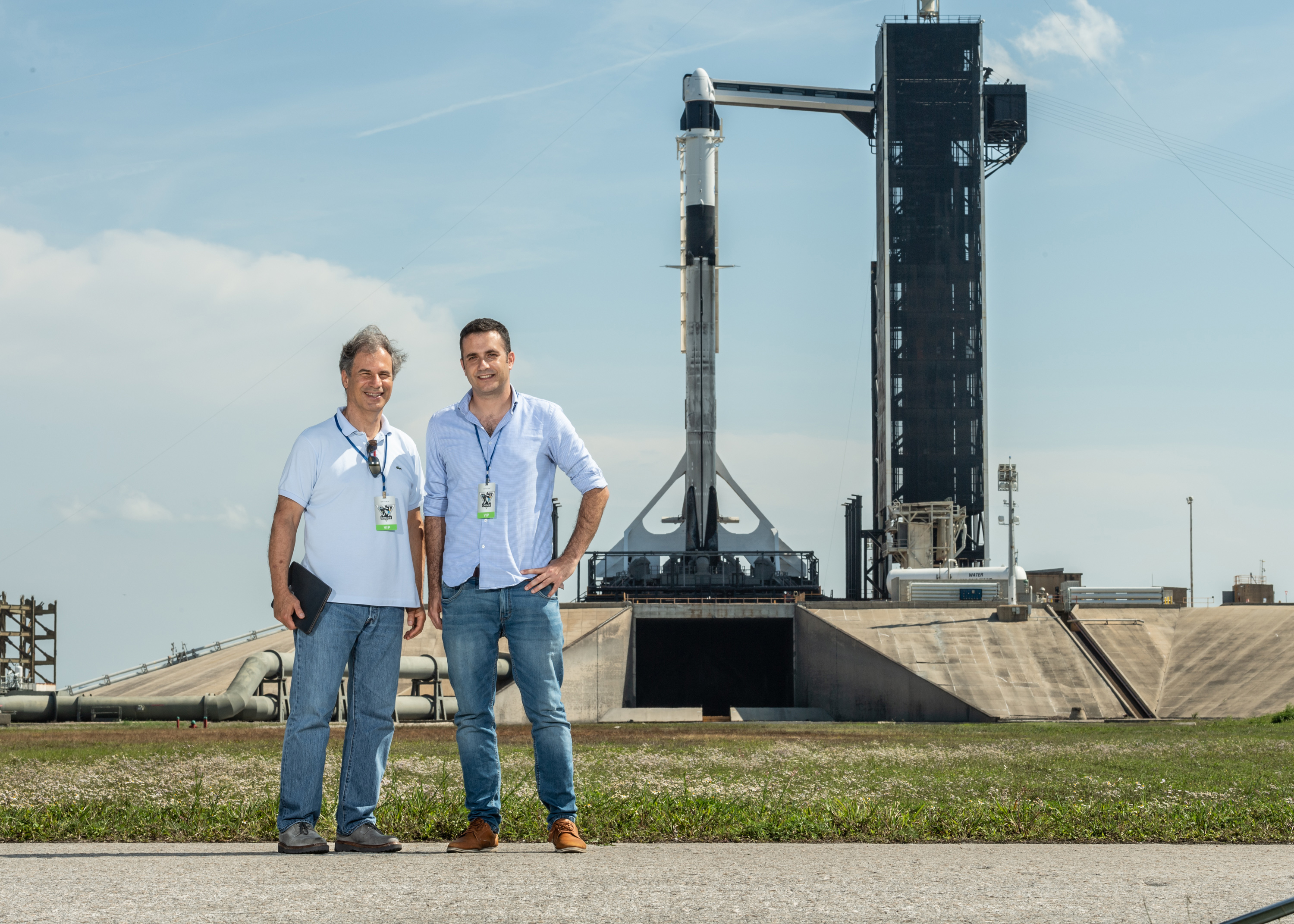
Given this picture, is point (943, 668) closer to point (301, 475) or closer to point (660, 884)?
point (301, 475)

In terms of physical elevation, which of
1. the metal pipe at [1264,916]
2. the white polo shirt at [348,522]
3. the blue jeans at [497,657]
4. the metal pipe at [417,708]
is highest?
the white polo shirt at [348,522]

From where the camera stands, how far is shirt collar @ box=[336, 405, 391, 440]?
6.82 metres

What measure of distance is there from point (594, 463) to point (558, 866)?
227 cm

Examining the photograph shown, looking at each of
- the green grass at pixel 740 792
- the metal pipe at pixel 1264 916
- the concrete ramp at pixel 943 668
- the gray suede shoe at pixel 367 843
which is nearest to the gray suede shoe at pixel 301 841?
the gray suede shoe at pixel 367 843

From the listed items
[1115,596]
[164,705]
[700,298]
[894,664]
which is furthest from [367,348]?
[700,298]

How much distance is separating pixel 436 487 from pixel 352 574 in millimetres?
591

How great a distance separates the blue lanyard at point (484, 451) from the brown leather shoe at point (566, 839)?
1.70 meters

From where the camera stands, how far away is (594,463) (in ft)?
22.2

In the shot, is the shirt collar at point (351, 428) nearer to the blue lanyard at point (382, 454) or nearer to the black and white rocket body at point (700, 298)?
the blue lanyard at point (382, 454)

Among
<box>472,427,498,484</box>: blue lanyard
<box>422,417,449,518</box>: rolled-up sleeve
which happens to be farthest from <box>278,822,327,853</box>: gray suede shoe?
<box>472,427,498,484</box>: blue lanyard

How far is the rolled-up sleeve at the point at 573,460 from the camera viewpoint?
6660mm

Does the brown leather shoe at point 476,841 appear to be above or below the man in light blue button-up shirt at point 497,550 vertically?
below

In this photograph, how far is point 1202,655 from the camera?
4034 centimetres

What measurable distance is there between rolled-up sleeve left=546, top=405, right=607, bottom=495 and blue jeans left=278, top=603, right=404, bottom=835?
35.1 inches
